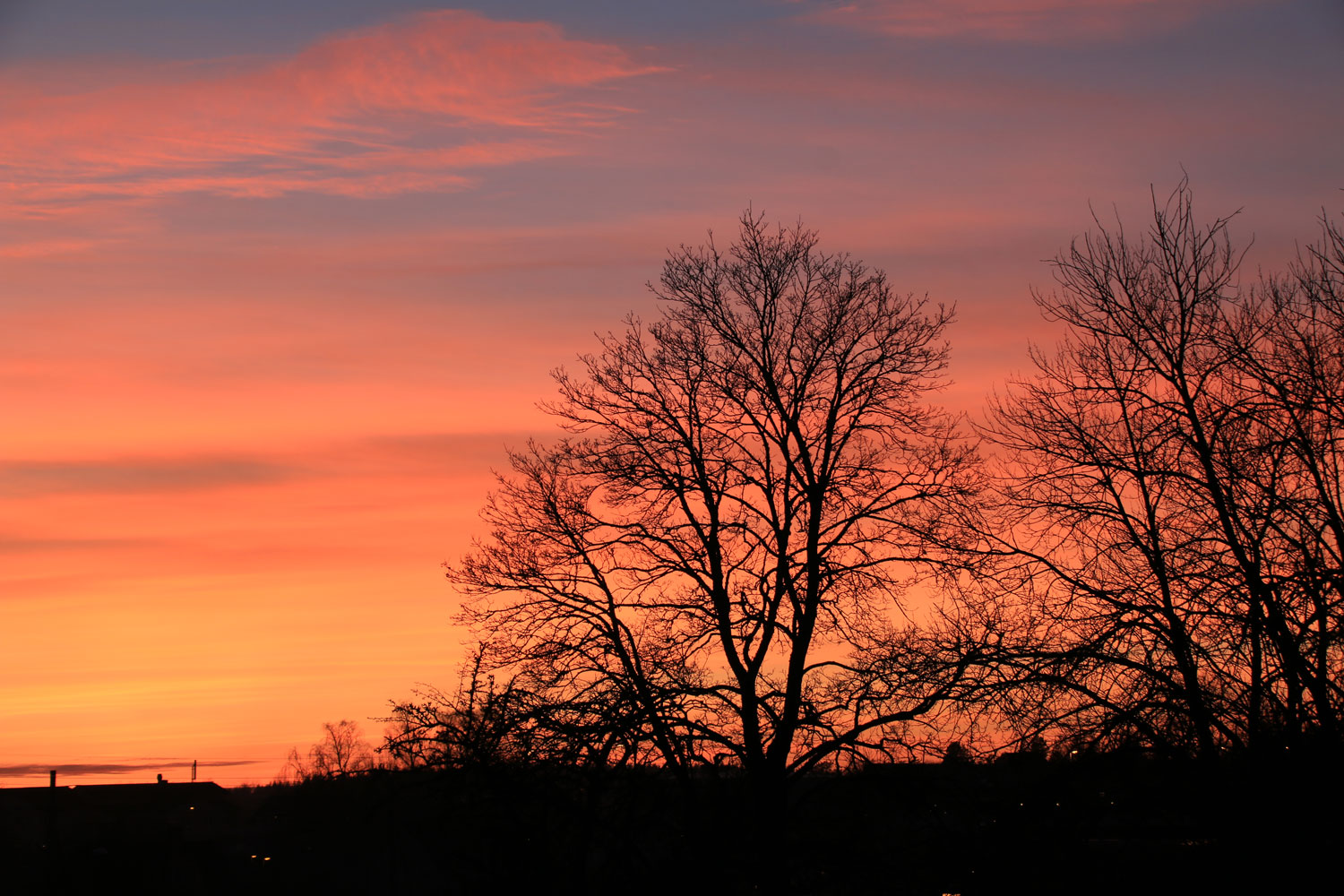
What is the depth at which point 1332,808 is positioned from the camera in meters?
9.95

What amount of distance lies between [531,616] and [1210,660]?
10262mm

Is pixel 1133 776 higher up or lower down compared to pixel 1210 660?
lower down

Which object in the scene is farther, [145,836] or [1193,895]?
[145,836]

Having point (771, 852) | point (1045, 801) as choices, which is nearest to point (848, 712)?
point (771, 852)

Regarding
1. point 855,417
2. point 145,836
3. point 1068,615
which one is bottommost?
point 145,836

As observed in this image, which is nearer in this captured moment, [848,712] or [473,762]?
[473,762]

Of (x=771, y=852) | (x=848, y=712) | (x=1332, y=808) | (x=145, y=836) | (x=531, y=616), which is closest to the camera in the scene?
(x=1332, y=808)

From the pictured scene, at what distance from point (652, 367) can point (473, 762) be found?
8851 millimetres

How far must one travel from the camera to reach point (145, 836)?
55.4 metres

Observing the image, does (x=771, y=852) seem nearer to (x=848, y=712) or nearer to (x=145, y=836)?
(x=848, y=712)

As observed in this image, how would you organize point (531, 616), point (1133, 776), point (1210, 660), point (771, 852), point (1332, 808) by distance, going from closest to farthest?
point (1332, 808) → point (1133, 776) → point (1210, 660) → point (771, 852) → point (531, 616)

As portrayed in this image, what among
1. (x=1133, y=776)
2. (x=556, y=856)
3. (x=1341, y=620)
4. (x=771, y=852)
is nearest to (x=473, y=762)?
(x=556, y=856)

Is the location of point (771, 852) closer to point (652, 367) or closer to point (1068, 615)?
point (1068, 615)

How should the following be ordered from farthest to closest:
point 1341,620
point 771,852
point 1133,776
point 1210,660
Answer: point 771,852
point 1210,660
point 1133,776
point 1341,620
